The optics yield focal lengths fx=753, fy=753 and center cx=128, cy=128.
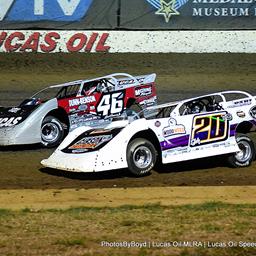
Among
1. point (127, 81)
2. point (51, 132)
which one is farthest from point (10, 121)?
point (127, 81)

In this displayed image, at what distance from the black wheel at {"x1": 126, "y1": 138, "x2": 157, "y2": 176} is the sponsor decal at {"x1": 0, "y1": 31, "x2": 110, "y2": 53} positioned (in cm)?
1177

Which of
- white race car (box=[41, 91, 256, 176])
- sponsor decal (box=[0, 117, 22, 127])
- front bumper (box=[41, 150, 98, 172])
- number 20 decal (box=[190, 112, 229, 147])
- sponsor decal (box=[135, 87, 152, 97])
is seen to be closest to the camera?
front bumper (box=[41, 150, 98, 172])

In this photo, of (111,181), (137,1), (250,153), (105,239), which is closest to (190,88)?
(137,1)

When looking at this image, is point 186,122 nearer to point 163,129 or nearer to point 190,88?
point 163,129

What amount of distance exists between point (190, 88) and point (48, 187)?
29.7 feet

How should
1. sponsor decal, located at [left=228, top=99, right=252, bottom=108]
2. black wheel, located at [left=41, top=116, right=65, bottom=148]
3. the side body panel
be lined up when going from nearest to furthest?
sponsor decal, located at [left=228, top=99, right=252, bottom=108]
the side body panel
black wheel, located at [left=41, top=116, right=65, bottom=148]

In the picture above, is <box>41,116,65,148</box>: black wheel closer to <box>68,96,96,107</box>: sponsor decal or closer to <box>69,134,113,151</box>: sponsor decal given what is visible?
<box>68,96,96,107</box>: sponsor decal

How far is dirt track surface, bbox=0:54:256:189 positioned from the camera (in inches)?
458

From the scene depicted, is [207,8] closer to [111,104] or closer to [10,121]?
[111,104]

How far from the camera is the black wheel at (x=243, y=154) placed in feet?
41.2

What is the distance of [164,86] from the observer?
65.0 feet

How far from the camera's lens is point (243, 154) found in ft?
41.4

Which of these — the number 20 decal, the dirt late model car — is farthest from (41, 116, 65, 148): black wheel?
the number 20 decal

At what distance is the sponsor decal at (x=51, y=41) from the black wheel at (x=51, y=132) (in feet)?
29.2
